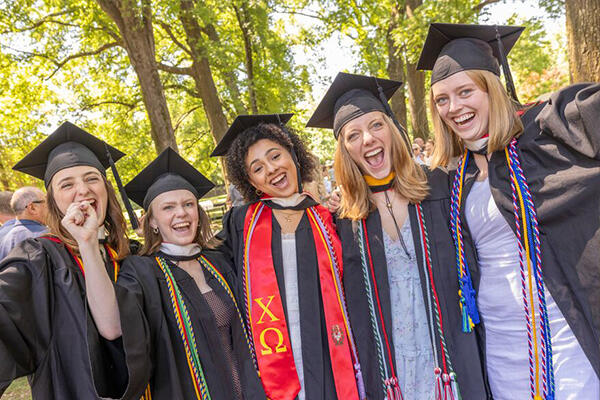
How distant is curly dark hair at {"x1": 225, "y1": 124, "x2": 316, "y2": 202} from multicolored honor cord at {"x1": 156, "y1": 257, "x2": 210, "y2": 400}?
949 mm

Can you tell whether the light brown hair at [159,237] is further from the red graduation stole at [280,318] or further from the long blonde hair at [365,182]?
the long blonde hair at [365,182]

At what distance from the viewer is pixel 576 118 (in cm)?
165

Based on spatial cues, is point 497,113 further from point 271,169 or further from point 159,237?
point 159,237

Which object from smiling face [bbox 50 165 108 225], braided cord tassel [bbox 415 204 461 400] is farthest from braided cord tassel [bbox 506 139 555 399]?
smiling face [bbox 50 165 108 225]

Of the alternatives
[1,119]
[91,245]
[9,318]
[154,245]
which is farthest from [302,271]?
[1,119]

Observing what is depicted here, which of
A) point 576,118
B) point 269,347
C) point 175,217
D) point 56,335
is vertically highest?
point 576,118

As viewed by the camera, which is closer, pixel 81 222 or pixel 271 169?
pixel 81 222

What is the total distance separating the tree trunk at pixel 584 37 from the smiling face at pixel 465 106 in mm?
2543

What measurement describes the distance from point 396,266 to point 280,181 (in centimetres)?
95

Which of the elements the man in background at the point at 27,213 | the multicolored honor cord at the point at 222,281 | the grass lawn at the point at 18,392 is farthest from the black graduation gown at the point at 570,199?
the grass lawn at the point at 18,392

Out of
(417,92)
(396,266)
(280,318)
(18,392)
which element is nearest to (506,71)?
(396,266)

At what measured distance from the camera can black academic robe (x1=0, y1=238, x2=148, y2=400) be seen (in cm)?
179

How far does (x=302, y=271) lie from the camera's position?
2330 mm

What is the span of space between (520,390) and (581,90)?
4.75 ft
